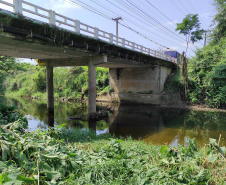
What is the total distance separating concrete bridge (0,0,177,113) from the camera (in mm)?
9227

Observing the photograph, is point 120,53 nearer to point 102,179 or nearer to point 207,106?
point 207,106

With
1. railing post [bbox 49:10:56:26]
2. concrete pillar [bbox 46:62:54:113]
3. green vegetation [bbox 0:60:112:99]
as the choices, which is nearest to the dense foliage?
green vegetation [bbox 0:60:112:99]

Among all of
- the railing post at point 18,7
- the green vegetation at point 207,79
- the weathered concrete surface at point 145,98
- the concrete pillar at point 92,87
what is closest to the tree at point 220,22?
the green vegetation at point 207,79

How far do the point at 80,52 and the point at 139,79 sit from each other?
12.8 m

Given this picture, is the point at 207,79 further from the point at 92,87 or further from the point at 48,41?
the point at 48,41

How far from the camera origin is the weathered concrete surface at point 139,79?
78.5 ft

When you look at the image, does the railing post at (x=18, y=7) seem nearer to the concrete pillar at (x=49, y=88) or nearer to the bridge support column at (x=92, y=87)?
the bridge support column at (x=92, y=87)

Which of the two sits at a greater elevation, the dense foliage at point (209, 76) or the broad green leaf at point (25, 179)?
the dense foliage at point (209, 76)

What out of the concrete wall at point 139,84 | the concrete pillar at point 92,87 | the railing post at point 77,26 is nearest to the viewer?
the railing post at point 77,26

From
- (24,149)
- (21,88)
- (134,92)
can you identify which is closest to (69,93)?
(134,92)

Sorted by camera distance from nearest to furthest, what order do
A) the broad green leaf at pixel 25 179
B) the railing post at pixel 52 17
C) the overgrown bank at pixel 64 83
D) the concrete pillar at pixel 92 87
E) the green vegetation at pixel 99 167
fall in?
1. the broad green leaf at pixel 25 179
2. the green vegetation at pixel 99 167
3. the railing post at pixel 52 17
4. the concrete pillar at pixel 92 87
5. the overgrown bank at pixel 64 83

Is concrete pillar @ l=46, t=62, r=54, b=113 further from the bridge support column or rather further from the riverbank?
the riverbank

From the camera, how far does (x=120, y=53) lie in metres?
17.0

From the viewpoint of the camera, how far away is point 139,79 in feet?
82.3
